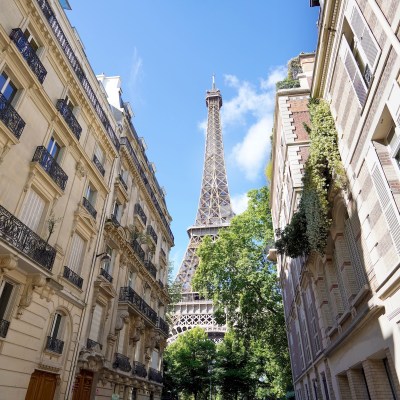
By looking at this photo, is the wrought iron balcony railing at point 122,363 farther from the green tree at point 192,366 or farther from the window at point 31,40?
the green tree at point 192,366

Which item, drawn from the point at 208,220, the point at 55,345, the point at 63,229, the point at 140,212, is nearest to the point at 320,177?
the point at 63,229

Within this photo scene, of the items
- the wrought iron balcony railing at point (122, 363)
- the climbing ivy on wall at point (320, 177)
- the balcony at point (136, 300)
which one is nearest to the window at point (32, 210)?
the balcony at point (136, 300)

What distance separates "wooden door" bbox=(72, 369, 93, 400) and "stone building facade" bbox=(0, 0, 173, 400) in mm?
37

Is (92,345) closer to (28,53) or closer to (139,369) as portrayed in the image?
(139,369)

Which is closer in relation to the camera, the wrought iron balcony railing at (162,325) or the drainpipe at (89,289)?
the drainpipe at (89,289)

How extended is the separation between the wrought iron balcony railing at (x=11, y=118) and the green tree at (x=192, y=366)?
32.9 metres

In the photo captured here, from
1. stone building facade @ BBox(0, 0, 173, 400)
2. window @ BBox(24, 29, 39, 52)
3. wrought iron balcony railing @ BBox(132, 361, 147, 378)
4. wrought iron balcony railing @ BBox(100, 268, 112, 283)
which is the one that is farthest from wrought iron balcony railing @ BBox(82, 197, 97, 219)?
wrought iron balcony railing @ BBox(132, 361, 147, 378)

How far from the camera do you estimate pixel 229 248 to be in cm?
2906

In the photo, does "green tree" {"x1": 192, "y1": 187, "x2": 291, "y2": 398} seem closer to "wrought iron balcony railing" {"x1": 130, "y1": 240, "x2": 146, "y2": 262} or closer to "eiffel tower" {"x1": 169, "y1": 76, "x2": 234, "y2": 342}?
"wrought iron balcony railing" {"x1": 130, "y1": 240, "x2": 146, "y2": 262}

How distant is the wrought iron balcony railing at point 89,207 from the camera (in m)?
15.4

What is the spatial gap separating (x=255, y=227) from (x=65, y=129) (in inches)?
770

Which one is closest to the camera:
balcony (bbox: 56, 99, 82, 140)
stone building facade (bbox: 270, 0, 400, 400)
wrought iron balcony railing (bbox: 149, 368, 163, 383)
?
stone building facade (bbox: 270, 0, 400, 400)

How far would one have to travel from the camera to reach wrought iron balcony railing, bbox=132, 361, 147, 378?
1889 centimetres

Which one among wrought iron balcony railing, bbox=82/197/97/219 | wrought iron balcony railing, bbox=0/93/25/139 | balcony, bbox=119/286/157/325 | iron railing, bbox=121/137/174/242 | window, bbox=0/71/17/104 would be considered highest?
iron railing, bbox=121/137/174/242
